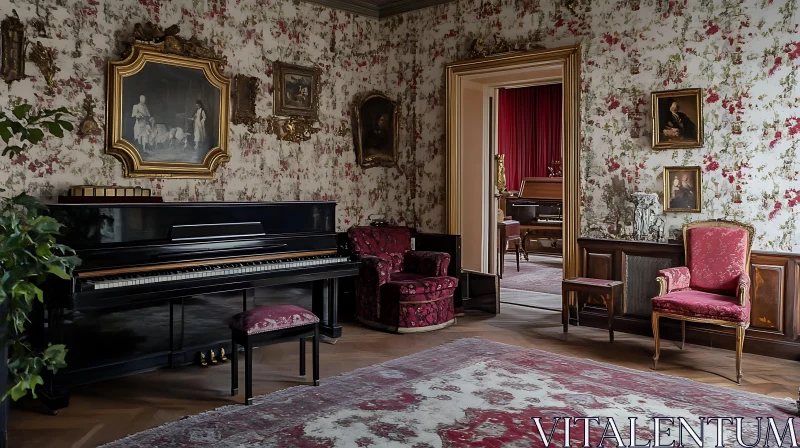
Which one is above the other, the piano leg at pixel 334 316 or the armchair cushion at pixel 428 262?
the armchair cushion at pixel 428 262

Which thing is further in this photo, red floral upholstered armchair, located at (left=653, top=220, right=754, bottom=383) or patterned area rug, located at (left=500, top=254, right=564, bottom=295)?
patterned area rug, located at (left=500, top=254, right=564, bottom=295)

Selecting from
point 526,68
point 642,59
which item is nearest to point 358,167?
point 526,68

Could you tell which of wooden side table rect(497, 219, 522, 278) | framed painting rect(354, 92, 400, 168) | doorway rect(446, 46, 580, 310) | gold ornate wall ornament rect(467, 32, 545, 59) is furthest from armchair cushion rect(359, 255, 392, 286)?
wooden side table rect(497, 219, 522, 278)

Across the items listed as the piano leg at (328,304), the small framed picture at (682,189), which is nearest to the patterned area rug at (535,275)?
the small framed picture at (682,189)

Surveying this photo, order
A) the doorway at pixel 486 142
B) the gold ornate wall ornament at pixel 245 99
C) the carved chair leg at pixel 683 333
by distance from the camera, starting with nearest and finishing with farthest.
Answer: the carved chair leg at pixel 683 333 → the gold ornate wall ornament at pixel 245 99 → the doorway at pixel 486 142

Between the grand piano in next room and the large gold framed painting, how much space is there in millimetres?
1019

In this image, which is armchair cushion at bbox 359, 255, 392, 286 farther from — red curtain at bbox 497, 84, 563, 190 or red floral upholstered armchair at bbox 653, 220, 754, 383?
red curtain at bbox 497, 84, 563, 190

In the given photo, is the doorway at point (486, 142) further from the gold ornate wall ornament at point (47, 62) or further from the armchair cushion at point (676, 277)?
the gold ornate wall ornament at point (47, 62)

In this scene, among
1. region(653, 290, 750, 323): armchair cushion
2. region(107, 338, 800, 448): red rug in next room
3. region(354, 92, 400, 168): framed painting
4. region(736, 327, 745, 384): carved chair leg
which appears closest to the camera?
region(107, 338, 800, 448): red rug in next room

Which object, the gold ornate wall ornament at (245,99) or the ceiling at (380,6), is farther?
the ceiling at (380,6)

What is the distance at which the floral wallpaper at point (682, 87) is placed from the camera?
502cm

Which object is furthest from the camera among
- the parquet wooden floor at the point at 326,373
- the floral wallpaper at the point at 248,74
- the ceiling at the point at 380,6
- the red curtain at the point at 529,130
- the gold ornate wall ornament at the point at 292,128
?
the red curtain at the point at 529,130

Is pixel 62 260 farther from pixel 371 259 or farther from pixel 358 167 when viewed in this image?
pixel 358 167

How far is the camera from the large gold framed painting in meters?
5.12
